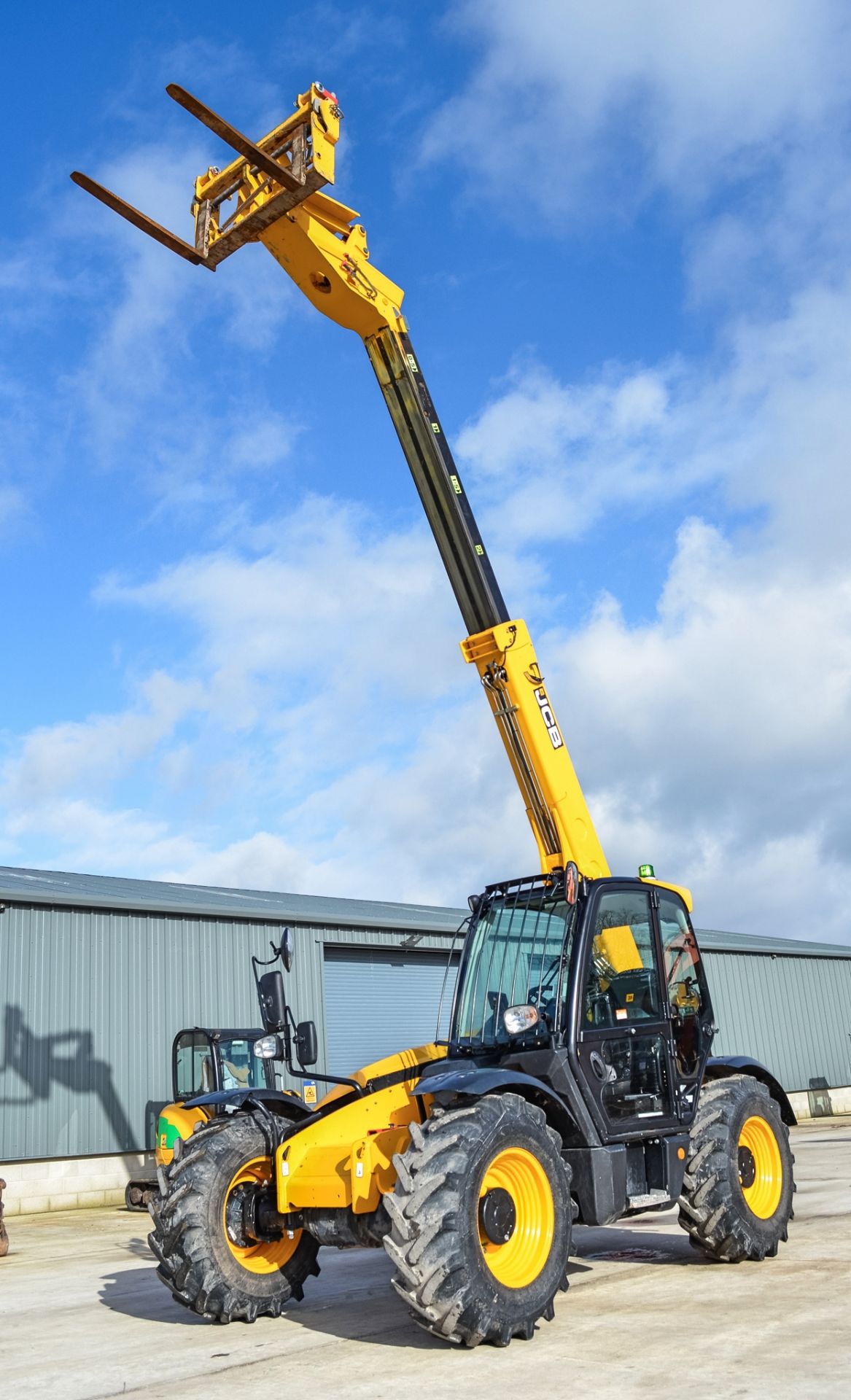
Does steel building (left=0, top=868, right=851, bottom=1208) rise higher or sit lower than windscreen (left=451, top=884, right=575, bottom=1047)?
higher

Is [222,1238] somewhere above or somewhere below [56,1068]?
below

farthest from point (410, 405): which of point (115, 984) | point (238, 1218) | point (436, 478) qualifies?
point (115, 984)

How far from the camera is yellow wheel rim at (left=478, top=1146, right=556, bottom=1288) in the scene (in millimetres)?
6422

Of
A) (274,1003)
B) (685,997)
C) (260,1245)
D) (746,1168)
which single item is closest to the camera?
(274,1003)

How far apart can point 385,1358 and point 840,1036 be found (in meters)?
31.3

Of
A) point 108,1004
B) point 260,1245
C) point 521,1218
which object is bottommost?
point 521,1218

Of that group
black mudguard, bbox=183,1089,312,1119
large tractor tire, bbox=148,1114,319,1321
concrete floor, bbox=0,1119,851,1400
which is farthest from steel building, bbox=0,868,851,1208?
large tractor tire, bbox=148,1114,319,1321

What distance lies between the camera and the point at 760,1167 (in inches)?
346

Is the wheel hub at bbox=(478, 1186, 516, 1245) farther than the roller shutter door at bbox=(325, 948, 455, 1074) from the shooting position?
No

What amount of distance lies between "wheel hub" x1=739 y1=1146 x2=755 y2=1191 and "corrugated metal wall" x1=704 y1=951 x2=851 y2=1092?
21.6 metres

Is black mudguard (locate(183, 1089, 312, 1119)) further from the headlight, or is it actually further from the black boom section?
the black boom section

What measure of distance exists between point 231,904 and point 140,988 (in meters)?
3.05

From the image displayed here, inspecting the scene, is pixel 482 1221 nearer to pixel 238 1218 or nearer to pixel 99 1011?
pixel 238 1218

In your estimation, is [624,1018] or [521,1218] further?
[624,1018]
